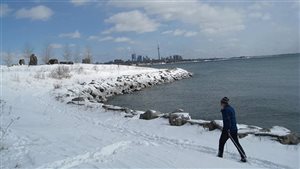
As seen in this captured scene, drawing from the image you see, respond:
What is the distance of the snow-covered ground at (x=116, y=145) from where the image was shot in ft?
28.3

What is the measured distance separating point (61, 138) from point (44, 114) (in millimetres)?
5961

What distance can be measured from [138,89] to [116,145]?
30.2 meters

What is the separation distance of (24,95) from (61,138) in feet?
48.6

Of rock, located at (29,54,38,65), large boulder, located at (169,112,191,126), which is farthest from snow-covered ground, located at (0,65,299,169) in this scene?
rock, located at (29,54,38,65)

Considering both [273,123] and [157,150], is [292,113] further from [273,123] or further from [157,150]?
[157,150]

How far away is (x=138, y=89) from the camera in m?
40.5

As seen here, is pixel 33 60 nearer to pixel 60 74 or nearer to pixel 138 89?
pixel 60 74

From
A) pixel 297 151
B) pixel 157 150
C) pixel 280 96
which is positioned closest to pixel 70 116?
pixel 157 150

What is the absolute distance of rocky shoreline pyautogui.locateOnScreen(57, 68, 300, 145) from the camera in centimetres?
1107

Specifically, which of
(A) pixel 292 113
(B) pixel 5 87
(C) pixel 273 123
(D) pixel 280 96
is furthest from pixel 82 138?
(D) pixel 280 96

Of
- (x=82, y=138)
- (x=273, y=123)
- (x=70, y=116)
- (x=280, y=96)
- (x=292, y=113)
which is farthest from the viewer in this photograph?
(x=280, y=96)

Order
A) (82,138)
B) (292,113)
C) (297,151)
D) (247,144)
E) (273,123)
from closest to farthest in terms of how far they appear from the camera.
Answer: (297,151) → (247,144) → (82,138) → (273,123) → (292,113)

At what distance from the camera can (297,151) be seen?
31.9 feet

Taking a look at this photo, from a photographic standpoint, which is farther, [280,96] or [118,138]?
[280,96]
